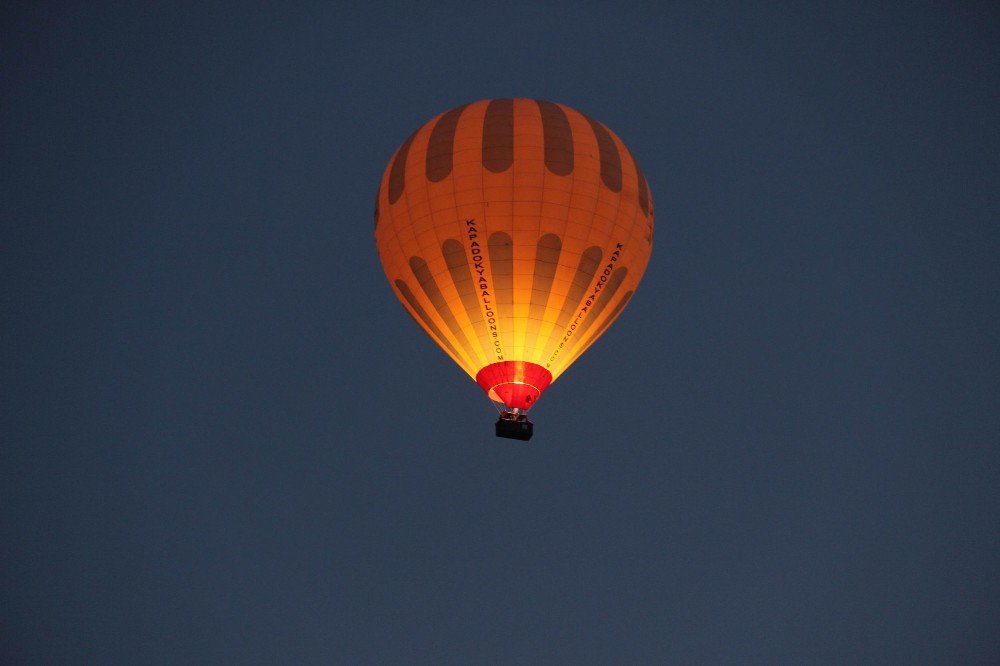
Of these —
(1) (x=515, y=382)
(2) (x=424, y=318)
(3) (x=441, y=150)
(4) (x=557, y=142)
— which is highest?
(4) (x=557, y=142)

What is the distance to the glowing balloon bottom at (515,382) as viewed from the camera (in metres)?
16.5

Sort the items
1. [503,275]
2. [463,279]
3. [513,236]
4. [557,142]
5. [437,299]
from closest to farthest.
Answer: [513,236]
[503,275]
[463,279]
[557,142]
[437,299]

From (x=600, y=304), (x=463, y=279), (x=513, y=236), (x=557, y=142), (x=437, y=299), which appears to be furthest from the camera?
(x=600, y=304)

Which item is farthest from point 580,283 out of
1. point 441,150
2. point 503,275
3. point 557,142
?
point 441,150

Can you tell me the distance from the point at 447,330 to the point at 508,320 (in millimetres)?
1296

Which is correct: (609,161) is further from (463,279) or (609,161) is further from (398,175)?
(398,175)

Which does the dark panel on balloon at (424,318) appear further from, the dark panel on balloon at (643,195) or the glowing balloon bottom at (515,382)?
the dark panel on balloon at (643,195)

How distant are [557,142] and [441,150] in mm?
2076

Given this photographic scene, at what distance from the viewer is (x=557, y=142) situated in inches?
651

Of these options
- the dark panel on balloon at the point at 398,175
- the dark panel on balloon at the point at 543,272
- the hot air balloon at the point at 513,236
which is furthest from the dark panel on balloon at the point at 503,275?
the dark panel on balloon at the point at 398,175

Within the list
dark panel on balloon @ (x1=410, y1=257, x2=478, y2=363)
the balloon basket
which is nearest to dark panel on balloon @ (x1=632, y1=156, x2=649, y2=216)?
dark panel on balloon @ (x1=410, y1=257, x2=478, y2=363)

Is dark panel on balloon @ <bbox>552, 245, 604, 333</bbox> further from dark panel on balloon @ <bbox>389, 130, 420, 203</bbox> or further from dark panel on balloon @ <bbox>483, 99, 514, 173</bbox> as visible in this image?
dark panel on balloon @ <bbox>389, 130, 420, 203</bbox>

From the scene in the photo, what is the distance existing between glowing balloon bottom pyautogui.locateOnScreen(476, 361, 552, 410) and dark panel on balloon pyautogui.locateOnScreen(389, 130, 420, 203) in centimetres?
361

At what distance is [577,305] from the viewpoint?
1669 centimetres
